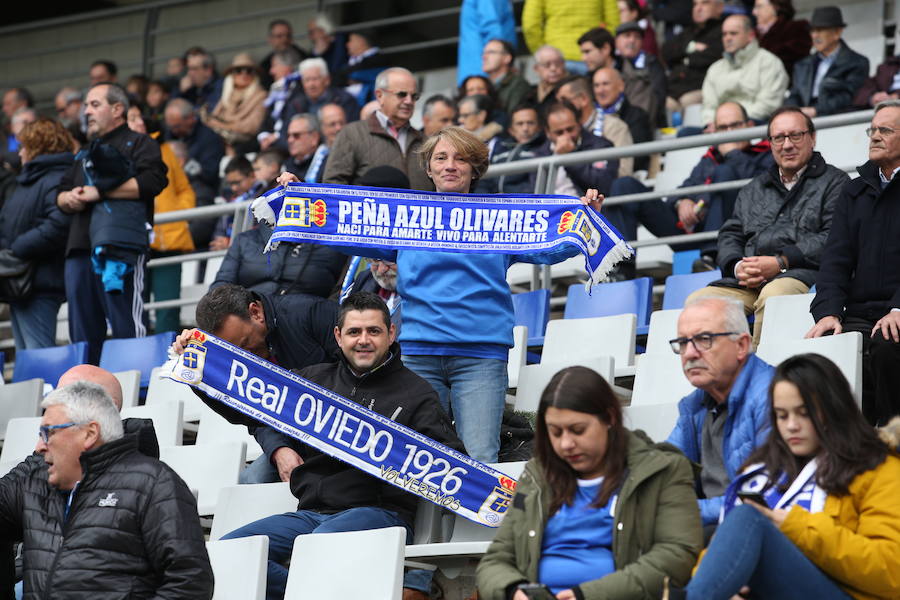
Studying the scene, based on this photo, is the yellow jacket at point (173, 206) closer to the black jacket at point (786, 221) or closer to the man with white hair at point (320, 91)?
the man with white hair at point (320, 91)

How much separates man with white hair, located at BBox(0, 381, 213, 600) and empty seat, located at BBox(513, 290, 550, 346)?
3.09 metres

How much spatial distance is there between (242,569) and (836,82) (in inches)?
242

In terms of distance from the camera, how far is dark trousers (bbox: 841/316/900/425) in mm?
5109

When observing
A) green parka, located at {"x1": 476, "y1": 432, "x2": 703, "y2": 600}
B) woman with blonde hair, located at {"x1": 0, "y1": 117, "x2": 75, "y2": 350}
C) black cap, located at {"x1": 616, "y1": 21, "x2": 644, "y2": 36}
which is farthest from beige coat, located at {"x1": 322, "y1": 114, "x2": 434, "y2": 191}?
black cap, located at {"x1": 616, "y1": 21, "x2": 644, "y2": 36}

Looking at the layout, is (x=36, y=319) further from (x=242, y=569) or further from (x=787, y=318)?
(x=787, y=318)

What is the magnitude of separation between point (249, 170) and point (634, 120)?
267 cm

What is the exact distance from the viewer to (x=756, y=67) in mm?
9703

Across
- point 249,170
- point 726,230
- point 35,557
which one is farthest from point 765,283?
point 249,170

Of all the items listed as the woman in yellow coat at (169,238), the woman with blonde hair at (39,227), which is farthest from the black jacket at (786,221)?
the woman in yellow coat at (169,238)

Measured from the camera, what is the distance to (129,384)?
24.3 ft

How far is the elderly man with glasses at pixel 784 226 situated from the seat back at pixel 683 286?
0.49 metres

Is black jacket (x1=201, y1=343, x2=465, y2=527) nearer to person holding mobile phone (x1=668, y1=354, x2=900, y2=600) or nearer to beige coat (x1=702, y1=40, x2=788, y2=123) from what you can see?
person holding mobile phone (x1=668, y1=354, x2=900, y2=600)

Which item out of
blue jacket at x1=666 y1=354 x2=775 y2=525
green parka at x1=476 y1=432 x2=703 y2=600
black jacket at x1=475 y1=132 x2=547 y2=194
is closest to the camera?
green parka at x1=476 y1=432 x2=703 y2=600

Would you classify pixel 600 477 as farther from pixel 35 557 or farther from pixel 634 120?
pixel 634 120
